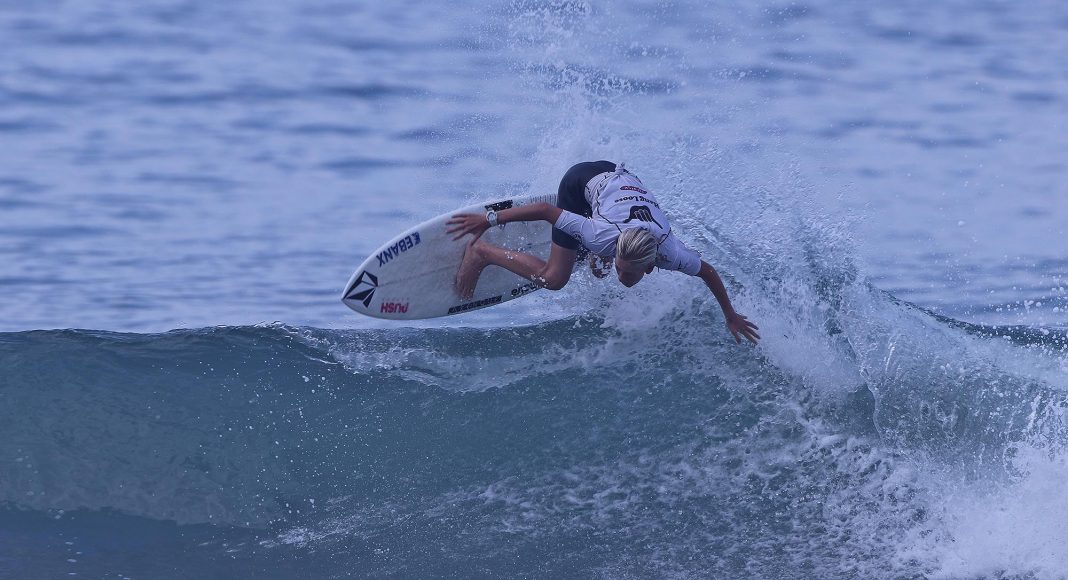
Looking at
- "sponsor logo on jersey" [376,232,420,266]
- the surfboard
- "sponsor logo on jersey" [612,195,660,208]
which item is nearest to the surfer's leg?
the surfboard

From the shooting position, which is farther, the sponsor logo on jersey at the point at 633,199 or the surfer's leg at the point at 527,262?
the surfer's leg at the point at 527,262

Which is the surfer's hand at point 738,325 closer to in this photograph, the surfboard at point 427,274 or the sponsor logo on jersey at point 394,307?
the surfboard at point 427,274

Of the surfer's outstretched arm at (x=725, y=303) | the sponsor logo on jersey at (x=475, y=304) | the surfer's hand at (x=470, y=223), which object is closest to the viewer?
the surfer's outstretched arm at (x=725, y=303)

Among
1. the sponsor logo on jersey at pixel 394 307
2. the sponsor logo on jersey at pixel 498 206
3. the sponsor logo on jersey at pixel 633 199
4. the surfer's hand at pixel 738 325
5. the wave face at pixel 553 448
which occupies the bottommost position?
the wave face at pixel 553 448

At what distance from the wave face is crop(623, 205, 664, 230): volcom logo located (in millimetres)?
1361

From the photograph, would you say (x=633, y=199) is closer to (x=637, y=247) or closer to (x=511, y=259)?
(x=637, y=247)

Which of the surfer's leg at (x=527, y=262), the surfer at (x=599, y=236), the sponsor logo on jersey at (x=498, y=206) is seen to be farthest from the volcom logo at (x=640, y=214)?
the sponsor logo on jersey at (x=498, y=206)

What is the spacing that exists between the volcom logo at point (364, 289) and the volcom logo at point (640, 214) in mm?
1814

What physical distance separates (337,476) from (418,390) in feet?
3.07

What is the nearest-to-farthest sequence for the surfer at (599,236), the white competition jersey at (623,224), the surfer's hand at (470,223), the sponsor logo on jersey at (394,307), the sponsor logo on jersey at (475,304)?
the surfer at (599,236) < the white competition jersey at (623,224) < the surfer's hand at (470,223) < the sponsor logo on jersey at (394,307) < the sponsor logo on jersey at (475,304)

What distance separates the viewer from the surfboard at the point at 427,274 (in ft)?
25.2

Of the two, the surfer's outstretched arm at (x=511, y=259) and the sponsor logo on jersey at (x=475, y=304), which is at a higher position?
the surfer's outstretched arm at (x=511, y=259)

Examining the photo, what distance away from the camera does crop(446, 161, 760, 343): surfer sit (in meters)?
6.53

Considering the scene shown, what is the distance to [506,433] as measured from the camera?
24.7 ft
